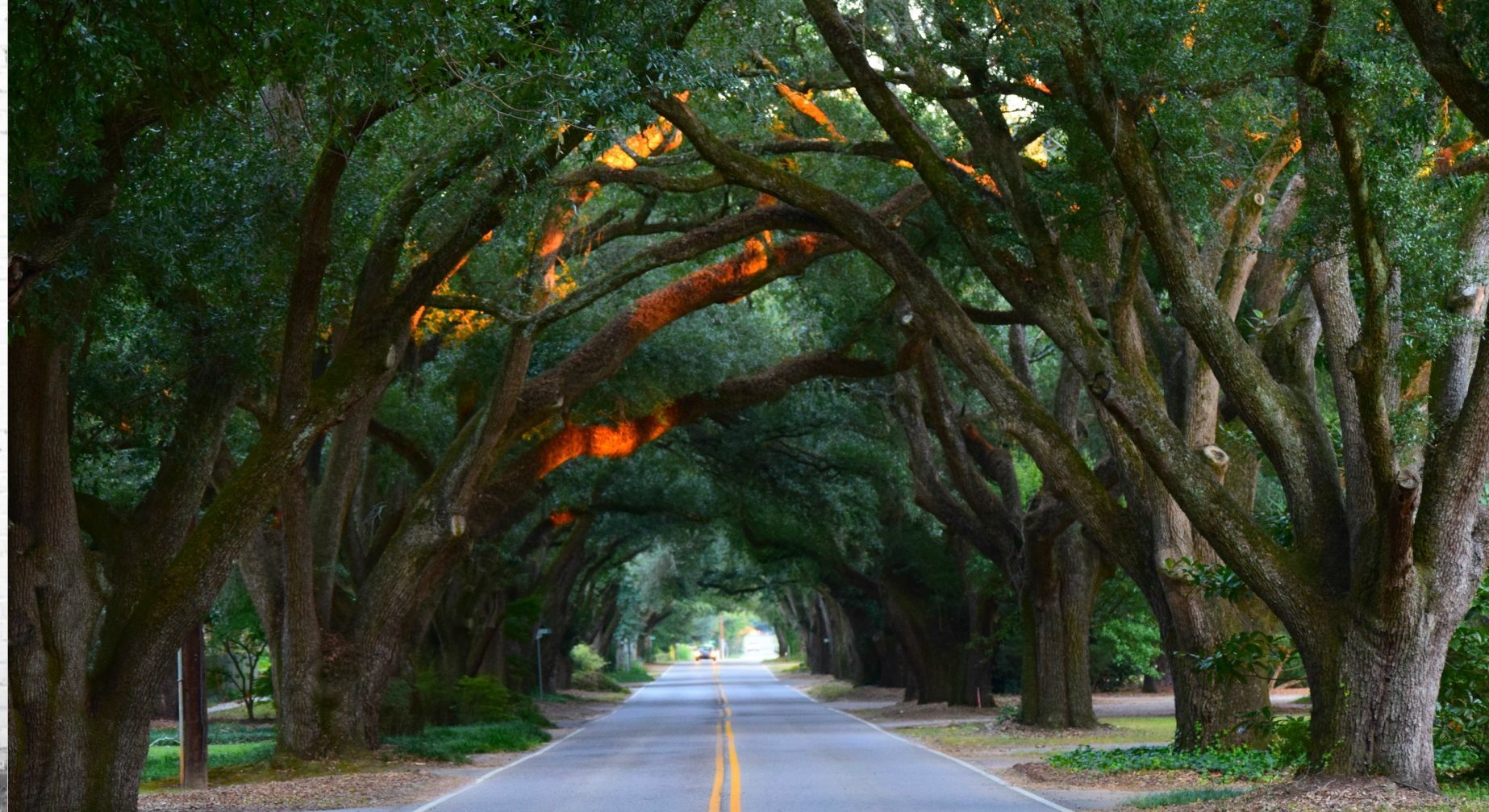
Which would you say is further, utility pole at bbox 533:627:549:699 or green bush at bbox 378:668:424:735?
utility pole at bbox 533:627:549:699

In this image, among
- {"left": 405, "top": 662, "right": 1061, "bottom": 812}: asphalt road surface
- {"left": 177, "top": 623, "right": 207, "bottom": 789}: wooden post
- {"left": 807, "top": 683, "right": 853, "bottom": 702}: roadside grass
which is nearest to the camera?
{"left": 405, "top": 662, "right": 1061, "bottom": 812}: asphalt road surface

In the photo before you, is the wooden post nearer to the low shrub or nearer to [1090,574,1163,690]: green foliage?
the low shrub

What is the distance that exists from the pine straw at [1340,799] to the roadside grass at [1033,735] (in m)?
9.54

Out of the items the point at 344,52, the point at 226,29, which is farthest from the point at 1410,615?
the point at 226,29

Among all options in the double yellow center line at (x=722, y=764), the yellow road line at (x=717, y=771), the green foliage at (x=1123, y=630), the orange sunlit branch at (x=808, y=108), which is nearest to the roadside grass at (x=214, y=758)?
the yellow road line at (x=717, y=771)

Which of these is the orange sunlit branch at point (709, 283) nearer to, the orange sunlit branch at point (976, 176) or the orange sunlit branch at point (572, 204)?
the orange sunlit branch at point (572, 204)

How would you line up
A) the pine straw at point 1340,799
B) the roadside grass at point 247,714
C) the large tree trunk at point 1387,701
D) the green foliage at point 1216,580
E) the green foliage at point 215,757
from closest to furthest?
the pine straw at point 1340,799, the large tree trunk at point 1387,701, the green foliage at point 1216,580, the green foliage at point 215,757, the roadside grass at point 247,714

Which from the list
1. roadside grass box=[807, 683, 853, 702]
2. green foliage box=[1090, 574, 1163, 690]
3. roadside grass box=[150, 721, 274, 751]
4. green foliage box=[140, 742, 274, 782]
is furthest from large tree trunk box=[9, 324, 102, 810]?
roadside grass box=[807, 683, 853, 702]

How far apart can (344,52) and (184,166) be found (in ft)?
12.2

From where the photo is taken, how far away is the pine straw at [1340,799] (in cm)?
1012

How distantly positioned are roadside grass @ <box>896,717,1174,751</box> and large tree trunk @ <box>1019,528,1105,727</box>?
0.44m

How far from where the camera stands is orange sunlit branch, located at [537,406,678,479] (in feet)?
72.0

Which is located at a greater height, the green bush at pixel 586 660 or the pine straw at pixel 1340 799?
the pine straw at pixel 1340 799

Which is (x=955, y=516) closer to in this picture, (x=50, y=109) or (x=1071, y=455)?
(x=1071, y=455)
